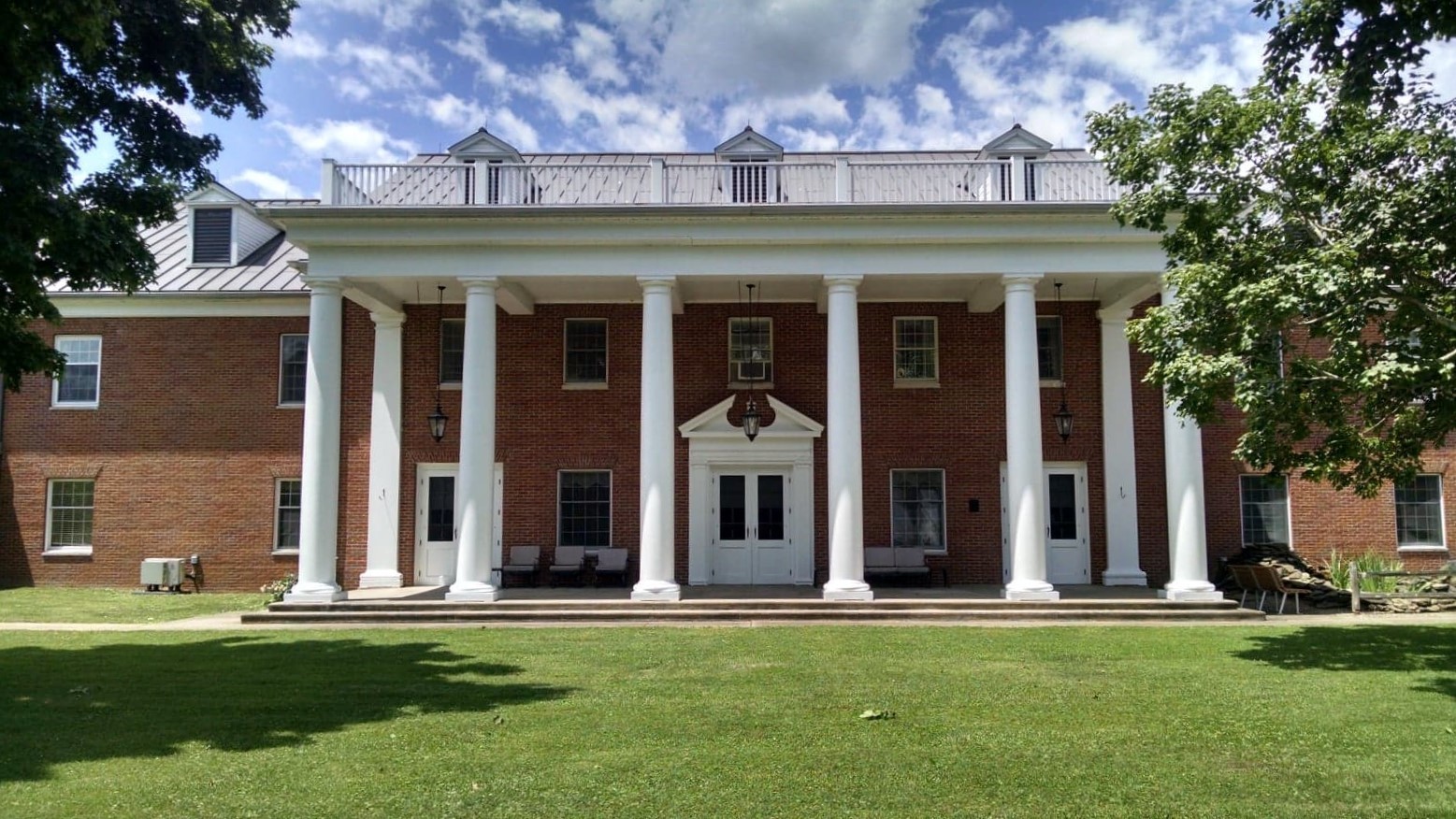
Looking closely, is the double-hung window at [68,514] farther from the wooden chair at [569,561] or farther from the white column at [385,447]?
the wooden chair at [569,561]

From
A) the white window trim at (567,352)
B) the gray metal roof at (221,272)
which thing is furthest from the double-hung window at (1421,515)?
the gray metal roof at (221,272)

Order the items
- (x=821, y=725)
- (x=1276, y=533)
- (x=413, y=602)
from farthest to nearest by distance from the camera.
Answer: (x=1276, y=533)
(x=413, y=602)
(x=821, y=725)

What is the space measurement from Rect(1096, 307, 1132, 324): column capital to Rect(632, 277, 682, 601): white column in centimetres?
837

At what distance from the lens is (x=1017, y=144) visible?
59.5ft

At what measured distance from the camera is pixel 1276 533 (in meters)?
18.6

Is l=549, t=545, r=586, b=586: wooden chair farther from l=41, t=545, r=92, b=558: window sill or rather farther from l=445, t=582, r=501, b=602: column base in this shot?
l=41, t=545, r=92, b=558: window sill

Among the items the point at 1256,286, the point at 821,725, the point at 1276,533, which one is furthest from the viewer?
the point at 1276,533

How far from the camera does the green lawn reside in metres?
6.14

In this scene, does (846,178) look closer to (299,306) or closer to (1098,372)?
(1098,372)

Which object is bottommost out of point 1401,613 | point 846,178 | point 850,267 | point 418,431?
point 1401,613

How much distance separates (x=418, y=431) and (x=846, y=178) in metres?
9.43

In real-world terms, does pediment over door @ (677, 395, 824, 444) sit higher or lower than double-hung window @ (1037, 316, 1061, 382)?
lower

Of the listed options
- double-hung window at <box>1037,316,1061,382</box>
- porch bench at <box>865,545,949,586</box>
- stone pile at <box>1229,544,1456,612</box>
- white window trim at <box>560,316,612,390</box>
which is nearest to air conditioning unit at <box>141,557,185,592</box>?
white window trim at <box>560,316,612,390</box>

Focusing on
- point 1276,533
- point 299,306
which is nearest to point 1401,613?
point 1276,533
